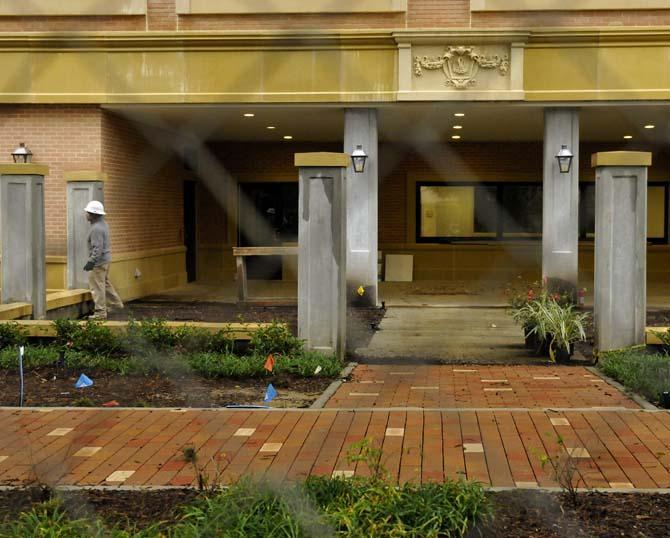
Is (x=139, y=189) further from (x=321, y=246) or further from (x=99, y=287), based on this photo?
(x=321, y=246)

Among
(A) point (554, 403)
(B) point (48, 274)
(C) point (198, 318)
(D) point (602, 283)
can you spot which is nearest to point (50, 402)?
(A) point (554, 403)

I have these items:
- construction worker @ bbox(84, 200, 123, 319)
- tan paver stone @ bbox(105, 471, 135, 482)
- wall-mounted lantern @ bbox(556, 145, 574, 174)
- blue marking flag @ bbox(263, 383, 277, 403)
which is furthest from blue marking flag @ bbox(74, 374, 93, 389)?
wall-mounted lantern @ bbox(556, 145, 574, 174)

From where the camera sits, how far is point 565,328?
538 cm

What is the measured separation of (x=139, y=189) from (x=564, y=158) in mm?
4222

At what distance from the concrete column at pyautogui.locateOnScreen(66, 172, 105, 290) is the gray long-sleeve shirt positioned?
0.54 meters

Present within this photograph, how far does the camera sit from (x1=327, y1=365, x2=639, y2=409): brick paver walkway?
4.00 m

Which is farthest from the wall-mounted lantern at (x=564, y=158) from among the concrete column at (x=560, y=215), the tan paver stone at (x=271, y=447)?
the tan paver stone at (x=271, y=447)

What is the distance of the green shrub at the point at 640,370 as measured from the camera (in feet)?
13.1

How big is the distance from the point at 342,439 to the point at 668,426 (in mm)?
1193

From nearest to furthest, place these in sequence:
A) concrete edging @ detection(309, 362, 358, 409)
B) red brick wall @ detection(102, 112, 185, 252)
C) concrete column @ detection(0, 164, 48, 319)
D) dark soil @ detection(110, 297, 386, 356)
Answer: concrete edging @ detection(309, 362, 358, 409) < concrete column @ detection(0, 164, 48, 319) < dark soil @ detection(110, 297, 386, 356) < red brick wall @ detection(102, 112, 185, 252)

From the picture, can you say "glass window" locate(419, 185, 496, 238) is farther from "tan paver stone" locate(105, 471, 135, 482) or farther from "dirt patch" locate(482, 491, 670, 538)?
"dirt patch" locate(482, 491, 670, 538)

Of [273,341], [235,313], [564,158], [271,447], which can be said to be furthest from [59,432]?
[564,158]

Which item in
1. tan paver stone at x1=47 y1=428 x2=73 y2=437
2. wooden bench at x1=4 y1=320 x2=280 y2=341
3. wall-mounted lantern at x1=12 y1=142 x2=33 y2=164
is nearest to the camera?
tan paver stone at x1=47 y1=428 x2=73 y2=437

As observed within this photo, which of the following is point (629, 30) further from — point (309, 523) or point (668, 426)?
point (309, 523)
